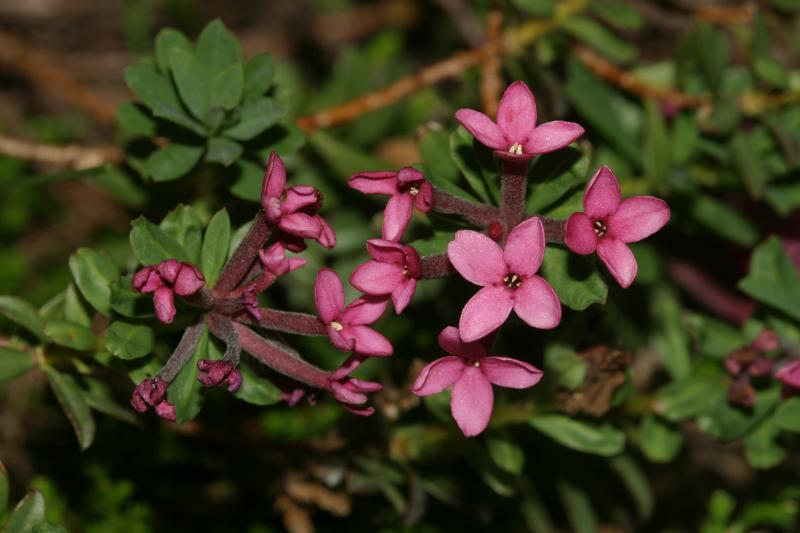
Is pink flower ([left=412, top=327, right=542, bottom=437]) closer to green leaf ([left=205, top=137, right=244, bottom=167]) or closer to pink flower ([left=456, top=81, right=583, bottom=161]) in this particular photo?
pink flower ([left=456, top=81, right=583, bottom=161])

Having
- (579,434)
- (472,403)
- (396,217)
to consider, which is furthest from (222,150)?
(579,434)

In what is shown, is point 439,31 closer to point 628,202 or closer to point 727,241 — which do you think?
point 727,241

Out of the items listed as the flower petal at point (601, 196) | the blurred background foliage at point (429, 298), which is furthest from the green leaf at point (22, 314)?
the flower petal at point (601, 196)

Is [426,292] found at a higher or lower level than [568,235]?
lower

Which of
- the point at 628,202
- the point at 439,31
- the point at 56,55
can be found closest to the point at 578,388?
the point at 628,202

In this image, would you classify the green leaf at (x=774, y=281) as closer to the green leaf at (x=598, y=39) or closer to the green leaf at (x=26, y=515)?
the green leaf at (x=598, y=39)

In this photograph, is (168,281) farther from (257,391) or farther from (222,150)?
(222,150)

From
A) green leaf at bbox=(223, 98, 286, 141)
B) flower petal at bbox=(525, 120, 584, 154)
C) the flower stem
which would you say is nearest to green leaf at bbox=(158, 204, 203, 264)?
the flower stem
